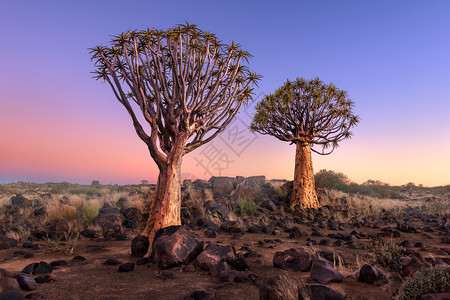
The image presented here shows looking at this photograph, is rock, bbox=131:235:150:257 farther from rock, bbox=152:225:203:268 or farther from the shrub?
the shrub

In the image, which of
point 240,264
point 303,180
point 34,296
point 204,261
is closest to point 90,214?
point 34,296

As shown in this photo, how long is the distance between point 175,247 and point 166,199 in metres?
2.09

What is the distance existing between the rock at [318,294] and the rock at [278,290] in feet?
0.36

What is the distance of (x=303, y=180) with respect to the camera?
15.7 m

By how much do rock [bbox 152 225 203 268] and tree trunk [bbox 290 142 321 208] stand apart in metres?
10.5

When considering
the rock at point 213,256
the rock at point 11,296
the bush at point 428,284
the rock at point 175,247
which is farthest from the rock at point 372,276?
the rock at point 11,296

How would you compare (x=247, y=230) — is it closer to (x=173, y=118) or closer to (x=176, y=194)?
(x=176, y=194)

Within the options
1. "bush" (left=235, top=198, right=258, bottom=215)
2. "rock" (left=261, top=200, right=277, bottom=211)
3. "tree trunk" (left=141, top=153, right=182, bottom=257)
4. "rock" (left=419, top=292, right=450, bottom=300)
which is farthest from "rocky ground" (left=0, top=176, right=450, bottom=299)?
"rock" (left=261, top=200, right=277, bottom=211)

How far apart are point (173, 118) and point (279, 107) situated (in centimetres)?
925

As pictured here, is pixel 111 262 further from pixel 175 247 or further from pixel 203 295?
pixel 203 295

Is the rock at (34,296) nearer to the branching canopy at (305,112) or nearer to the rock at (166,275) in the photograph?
the rock at (166,275)

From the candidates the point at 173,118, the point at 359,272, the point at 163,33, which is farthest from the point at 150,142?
the point at 359,272

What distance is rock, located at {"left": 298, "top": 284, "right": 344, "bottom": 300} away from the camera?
3.60 m

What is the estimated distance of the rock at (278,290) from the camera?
3.70 metres
